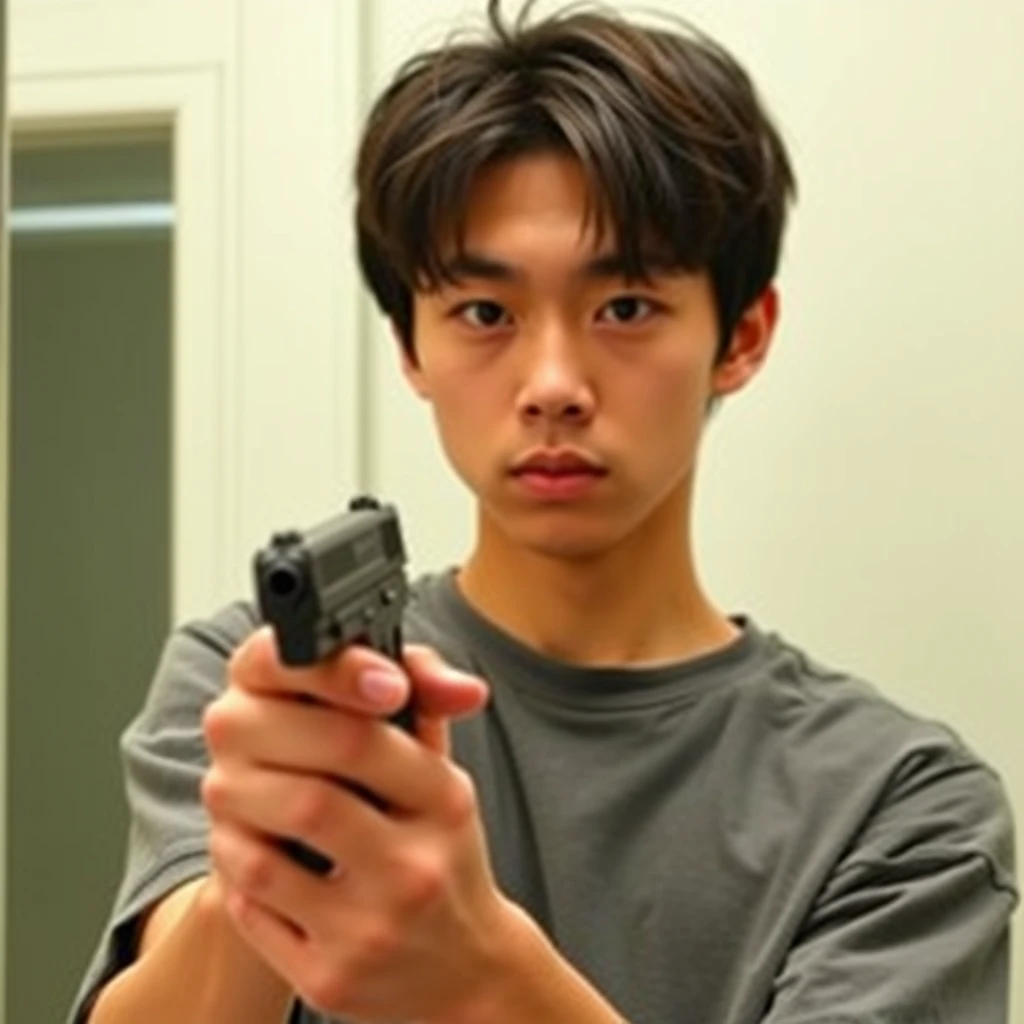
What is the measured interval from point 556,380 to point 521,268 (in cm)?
6

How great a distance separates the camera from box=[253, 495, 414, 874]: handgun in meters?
0.51

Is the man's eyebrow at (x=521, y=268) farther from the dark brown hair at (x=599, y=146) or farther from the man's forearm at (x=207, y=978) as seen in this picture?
the man's forearm at (x=207, y=978)

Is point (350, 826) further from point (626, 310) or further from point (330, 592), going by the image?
point (626, 310)

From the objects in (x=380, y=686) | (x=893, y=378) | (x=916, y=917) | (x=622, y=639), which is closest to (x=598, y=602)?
(x=622, y=639)

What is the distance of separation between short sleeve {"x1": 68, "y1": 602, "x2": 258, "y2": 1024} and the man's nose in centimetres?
19

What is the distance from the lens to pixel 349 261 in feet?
4.28

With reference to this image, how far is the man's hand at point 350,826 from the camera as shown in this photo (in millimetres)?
557

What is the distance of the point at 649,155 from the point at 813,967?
16.6 inches

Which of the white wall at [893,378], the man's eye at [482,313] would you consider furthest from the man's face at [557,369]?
the white wall at [893,378]

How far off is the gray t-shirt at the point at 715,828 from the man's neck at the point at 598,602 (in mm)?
16

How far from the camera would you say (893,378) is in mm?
1221

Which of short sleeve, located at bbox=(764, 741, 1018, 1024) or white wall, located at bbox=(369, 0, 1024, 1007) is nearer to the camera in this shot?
short sleeve, located at bbox=(764, 741, 1018, 1024)

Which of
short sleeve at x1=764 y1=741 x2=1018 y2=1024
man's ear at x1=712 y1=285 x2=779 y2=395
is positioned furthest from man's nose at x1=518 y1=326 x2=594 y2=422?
short sleeve at x1=764 y1=741 x2=1018 y2=1024

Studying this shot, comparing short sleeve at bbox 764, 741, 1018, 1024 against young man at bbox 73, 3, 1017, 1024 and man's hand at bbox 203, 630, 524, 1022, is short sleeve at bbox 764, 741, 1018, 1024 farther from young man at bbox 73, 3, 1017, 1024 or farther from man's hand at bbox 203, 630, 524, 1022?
man's hand at bbox 203, 630, 524, 1022
